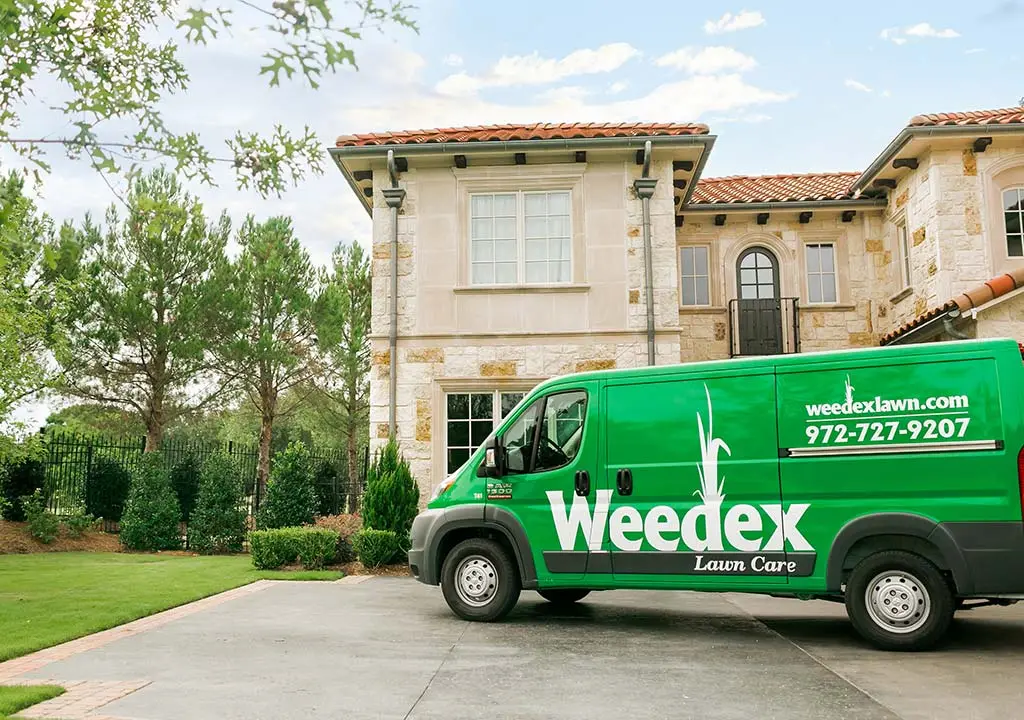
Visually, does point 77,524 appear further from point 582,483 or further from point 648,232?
point 582,483

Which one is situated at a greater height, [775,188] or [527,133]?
[775,188]

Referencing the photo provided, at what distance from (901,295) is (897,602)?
11.0 m

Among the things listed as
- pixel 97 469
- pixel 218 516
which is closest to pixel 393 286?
pixel 218 516

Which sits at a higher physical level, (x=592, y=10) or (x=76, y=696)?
(x=592, y=10)

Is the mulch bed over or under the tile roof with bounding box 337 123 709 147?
under

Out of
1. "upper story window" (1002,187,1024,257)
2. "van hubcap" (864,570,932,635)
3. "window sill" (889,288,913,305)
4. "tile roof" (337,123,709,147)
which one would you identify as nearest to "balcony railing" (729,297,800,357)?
"window sill" (889,288,913,305)

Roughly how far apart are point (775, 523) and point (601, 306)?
7.37 meters

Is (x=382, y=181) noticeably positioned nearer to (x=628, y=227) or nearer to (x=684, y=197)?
(x=628, y=227)

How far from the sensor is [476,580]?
8.59 metres

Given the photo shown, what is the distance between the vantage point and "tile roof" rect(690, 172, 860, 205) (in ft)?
58.4

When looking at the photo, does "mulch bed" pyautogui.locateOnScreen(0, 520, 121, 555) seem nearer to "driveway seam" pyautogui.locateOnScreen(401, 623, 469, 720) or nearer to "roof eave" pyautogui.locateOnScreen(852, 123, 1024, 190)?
"driveway seam" pyautogui.locateOnScreen(401, 623, 469, 720)

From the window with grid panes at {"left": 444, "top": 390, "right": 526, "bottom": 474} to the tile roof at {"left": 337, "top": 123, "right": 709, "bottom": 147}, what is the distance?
13.8ft

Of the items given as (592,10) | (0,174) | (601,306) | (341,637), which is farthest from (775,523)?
(601,306)

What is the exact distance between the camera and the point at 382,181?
1511 cm
